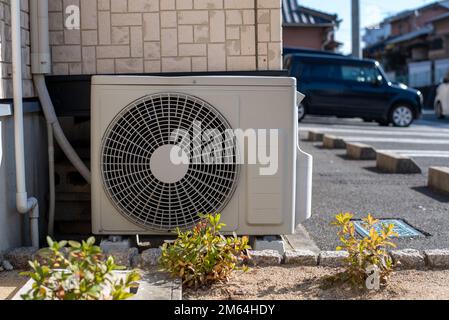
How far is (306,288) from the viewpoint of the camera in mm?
4148

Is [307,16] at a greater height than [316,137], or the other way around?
[307,16]

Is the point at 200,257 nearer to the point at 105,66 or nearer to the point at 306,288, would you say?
the point at 306,288

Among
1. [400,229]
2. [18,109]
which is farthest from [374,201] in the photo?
[18,109]

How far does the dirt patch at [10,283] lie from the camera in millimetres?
4048

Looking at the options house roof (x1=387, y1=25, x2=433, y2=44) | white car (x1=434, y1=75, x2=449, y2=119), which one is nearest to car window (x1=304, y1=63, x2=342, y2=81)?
white car (x1=434, y1=75, x2=449, y2=119)

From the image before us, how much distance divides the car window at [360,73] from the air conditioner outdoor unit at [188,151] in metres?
15.4

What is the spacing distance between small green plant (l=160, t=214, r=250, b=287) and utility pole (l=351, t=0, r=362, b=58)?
17754 mm

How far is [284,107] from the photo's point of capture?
4.79 m

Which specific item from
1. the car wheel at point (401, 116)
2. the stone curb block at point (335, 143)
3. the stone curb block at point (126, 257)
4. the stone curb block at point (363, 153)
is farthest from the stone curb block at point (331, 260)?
the car wheel at point (401, 116)

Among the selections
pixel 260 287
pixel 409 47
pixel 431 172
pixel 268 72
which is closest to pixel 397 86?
pixel 431 172

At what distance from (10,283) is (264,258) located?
4.83ft

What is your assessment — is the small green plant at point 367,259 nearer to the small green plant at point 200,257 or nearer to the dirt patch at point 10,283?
the small green plant at point 200,257
